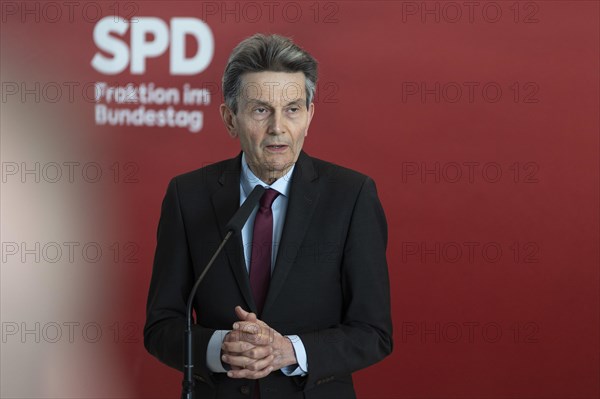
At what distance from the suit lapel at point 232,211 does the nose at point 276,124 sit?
6.1 inches

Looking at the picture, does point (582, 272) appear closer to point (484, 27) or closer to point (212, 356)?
point (484, 27)

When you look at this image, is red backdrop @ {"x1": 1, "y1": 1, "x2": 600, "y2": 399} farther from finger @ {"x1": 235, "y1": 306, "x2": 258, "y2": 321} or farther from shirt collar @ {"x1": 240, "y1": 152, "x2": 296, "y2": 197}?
finger @ {"x1": 235, "y1": 306, "x2": 258, "y2": 321}

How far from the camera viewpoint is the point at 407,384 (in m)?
3.35

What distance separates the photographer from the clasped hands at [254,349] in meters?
1.57

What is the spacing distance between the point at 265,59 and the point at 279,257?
417mm

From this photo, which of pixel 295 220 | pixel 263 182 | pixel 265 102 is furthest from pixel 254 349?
pixel 265 102

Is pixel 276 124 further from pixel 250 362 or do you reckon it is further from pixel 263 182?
pixel 250 362

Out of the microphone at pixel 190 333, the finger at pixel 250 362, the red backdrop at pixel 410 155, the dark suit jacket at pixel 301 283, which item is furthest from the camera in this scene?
the red backdrop at pixel 410 155

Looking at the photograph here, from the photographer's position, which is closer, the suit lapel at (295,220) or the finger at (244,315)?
the finger at (244,315)

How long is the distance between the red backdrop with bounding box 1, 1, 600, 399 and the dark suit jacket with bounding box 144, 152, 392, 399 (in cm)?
151

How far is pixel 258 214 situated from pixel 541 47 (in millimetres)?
1904

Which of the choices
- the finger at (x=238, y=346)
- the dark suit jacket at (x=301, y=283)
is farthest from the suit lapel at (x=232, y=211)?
the finger at (x=238, y=346)

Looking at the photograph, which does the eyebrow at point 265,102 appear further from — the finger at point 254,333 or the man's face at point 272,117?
the finger at point 254,333

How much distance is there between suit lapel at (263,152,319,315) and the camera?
5.58 feet
